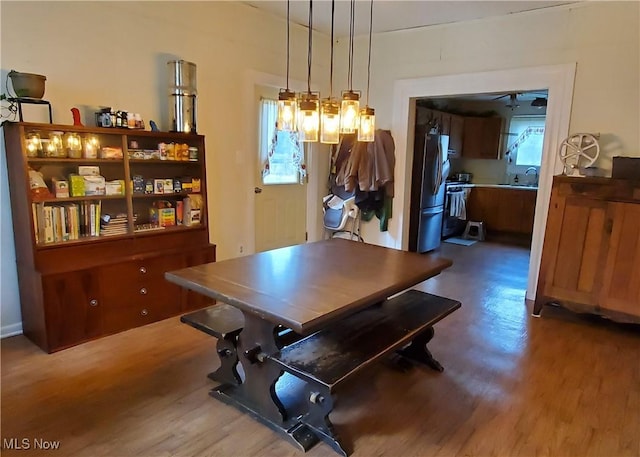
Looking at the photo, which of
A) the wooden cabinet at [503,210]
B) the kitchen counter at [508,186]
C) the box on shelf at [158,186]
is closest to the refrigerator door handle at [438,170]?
the kitchen counter at [508,186]

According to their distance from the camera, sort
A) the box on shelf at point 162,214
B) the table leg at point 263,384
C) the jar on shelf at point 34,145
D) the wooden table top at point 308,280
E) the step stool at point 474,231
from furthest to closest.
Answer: the step stool at point 474,231
the box on shelf at point 162,214
the jar on shelf at point 34,145
the table leg at point 263,384
the wooden table top at point 308,280

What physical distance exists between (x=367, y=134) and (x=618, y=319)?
2472 mm

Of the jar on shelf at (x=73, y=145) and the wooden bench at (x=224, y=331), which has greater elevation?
the jar on shelf at (x=73, y=145)

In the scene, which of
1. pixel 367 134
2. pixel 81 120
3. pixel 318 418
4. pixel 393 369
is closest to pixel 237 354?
pixel 318 418

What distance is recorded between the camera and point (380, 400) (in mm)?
2271

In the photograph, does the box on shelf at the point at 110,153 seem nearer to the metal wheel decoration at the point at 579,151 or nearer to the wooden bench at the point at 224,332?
the wooden bench at the point at 224,332

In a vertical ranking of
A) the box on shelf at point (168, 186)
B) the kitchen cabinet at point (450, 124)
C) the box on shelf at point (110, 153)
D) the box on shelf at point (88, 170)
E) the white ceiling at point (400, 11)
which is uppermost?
the white ceiling at point (400, 11)

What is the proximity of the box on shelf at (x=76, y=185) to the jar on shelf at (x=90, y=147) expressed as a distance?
0.15 metres

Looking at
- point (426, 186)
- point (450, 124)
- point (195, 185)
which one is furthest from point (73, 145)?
point (450, 124)

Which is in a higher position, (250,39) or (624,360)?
(250,39)

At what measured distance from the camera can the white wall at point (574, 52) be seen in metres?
3.40

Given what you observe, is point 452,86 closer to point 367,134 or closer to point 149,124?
point 367,134

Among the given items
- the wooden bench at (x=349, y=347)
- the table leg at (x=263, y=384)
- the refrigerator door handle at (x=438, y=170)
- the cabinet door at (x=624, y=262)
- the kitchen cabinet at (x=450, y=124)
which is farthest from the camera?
the kitchen cabinet at (x=450, y=124)

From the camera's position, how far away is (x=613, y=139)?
349 cm
